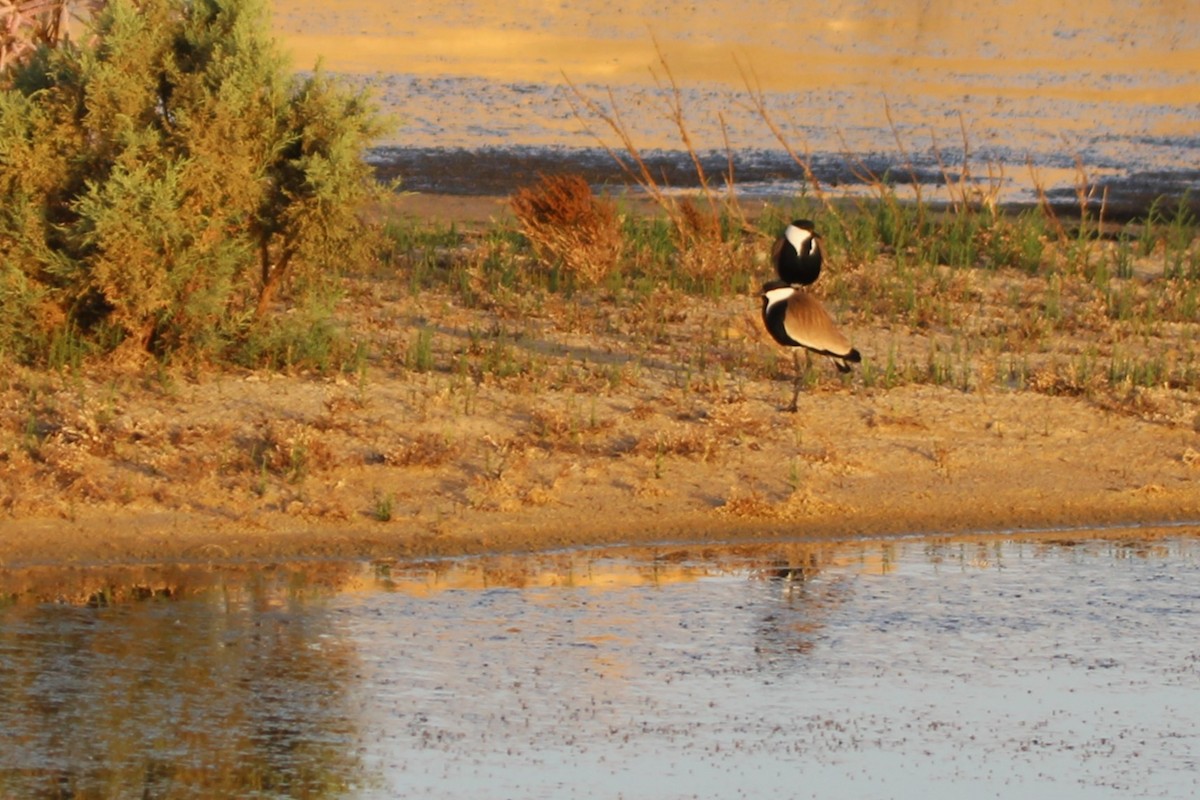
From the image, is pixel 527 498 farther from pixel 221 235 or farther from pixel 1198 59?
pixel 1198 59

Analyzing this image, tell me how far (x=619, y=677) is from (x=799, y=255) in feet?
17.5

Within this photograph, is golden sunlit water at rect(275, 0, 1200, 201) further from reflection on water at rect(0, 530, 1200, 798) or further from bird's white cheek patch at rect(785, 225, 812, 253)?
reflection on water at rect(0, 530, 1200, 798)

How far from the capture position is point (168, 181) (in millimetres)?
11844

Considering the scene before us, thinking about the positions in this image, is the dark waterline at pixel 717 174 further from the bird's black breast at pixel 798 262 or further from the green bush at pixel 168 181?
the green bush at pixel 168 181

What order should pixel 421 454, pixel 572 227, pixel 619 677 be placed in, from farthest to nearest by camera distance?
1. pixel 572 227
2. pixel 421 454
3. pixel 619 677

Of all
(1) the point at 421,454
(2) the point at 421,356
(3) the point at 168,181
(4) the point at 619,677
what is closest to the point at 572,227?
(2) the point at 421,356

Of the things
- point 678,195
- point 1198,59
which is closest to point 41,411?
point 678,195

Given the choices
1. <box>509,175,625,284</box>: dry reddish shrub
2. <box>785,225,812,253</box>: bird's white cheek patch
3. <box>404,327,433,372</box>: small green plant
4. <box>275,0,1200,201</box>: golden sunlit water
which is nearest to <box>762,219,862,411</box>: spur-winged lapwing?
<box>785,225,812,253</box>: bird's white cheek patch

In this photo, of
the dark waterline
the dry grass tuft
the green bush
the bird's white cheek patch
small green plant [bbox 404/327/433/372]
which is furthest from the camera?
the dark waterline

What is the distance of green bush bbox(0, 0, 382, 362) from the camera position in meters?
11.8

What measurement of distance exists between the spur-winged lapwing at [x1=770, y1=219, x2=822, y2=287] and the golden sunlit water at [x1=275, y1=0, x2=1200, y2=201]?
Answer: 21.8 feet

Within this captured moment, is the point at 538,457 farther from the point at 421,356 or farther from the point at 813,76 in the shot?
the point at 813,76

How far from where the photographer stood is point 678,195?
1978 centimetres

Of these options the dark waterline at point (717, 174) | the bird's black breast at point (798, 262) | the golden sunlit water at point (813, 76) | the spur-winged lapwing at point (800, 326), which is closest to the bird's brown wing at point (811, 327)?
the spur-winged lapwing at point (800, 326)
